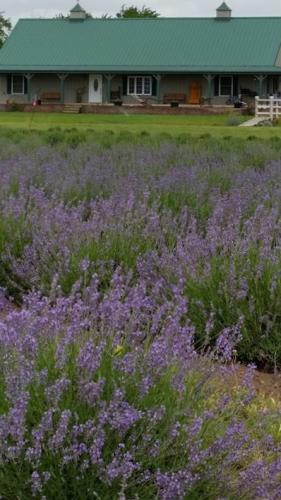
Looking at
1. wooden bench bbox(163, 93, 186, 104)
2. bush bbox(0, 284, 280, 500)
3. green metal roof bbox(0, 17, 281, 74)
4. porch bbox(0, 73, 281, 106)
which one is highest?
green metal roof bbox(0, 17, 281, 74)

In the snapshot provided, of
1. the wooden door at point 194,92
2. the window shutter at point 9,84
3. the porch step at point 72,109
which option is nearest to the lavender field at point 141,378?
the porch step at point 72,109

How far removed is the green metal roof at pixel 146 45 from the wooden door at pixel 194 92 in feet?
5.37

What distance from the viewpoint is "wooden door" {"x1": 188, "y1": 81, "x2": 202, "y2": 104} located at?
48625 mm

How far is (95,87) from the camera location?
50.2 m

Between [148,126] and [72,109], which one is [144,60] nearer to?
[72,109]

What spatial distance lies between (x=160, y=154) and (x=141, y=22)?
43.9 metres

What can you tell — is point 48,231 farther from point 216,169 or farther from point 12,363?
point 216,169

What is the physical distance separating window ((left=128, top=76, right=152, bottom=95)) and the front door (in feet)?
5.68

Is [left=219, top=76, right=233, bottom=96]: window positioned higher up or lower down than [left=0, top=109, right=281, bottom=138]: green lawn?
higher up

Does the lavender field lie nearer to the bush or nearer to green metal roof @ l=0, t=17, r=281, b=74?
the bush

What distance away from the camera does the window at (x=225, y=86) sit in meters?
48.8

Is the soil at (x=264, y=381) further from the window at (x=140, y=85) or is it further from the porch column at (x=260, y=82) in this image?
the window at (x=140, y=85)

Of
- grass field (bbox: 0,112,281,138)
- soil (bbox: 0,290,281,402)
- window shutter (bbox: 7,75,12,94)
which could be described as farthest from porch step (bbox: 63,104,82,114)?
soil (bbox: 0,290,281,402)

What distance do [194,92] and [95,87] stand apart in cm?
579
